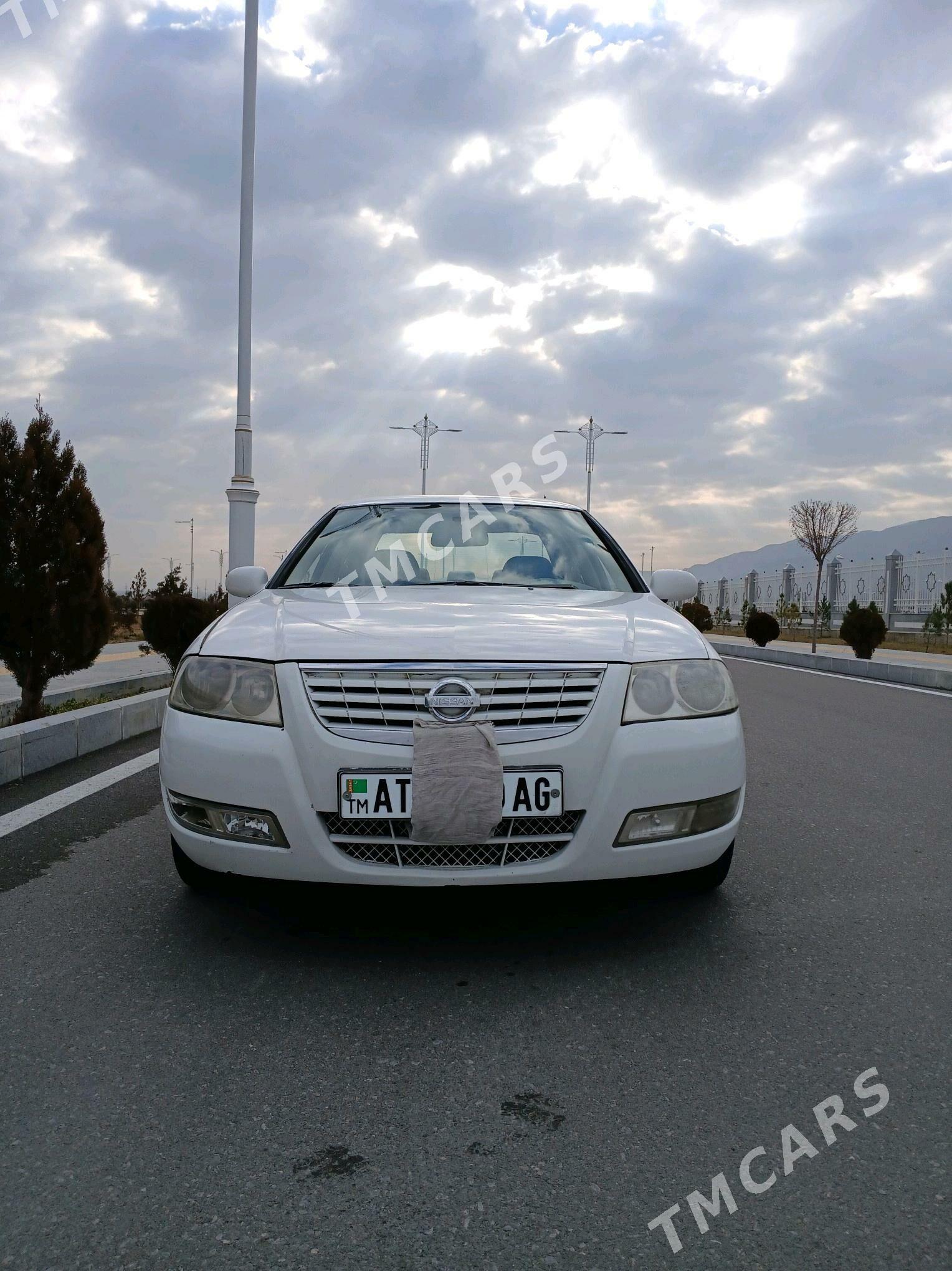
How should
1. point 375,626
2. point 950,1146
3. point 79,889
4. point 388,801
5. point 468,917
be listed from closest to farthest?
point 950,1146
point 388,801
point 375,626
point 468,917
point 79,889

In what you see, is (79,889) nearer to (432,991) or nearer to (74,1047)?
(74,1047)

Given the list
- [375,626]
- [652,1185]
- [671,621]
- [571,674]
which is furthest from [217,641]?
[652,1185]

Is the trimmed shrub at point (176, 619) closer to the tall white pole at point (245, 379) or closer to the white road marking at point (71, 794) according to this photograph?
the tall white pole at point (245, 379)

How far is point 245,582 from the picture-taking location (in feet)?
13.9

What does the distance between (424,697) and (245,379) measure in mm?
10637

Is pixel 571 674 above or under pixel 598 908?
above

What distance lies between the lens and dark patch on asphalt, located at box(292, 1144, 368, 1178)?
1.84m

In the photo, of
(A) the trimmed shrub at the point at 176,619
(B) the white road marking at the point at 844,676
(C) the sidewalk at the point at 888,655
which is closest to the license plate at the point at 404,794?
(B) the white road marking at the point at 844,676

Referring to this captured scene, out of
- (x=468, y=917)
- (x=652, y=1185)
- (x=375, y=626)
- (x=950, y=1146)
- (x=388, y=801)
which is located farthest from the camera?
(x=468, y=917)

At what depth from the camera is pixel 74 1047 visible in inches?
92.0

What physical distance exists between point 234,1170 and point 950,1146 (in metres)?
1.34

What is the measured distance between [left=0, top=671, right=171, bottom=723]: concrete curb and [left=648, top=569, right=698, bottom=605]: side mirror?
628 centimetres

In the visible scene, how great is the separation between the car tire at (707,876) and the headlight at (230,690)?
135 cm

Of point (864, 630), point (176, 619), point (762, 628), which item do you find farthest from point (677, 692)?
point (762, 628)
